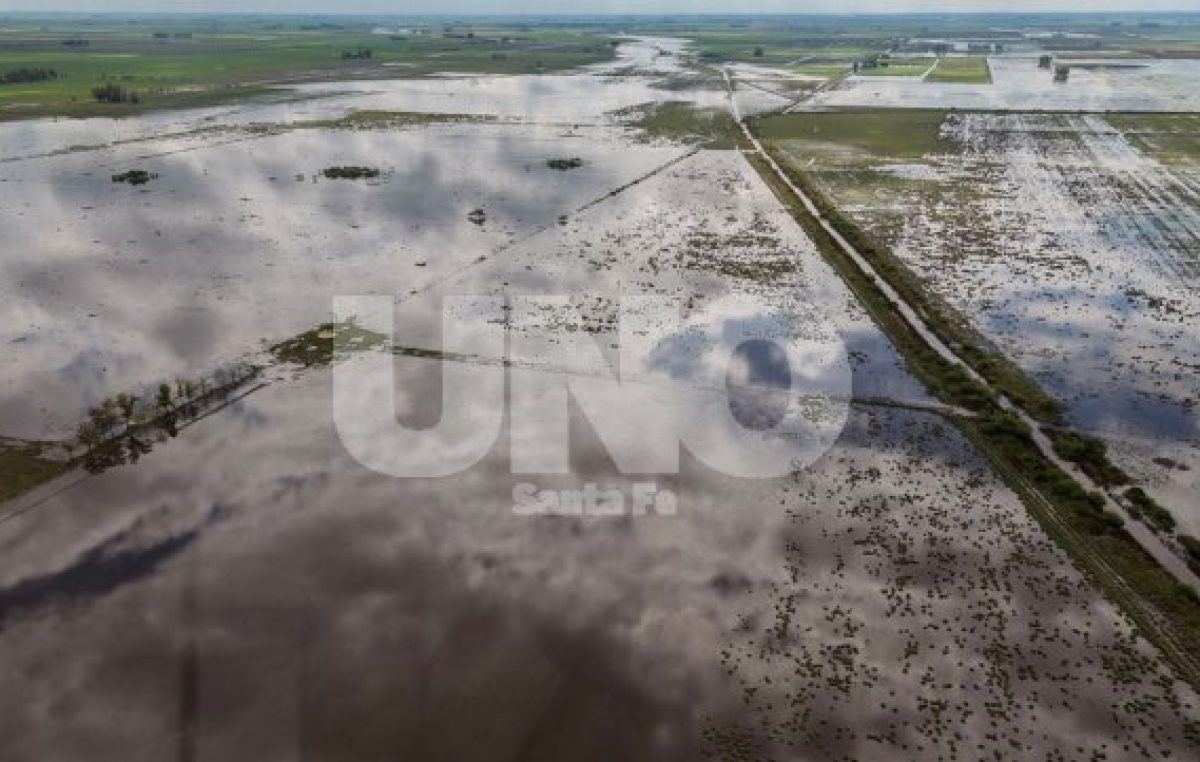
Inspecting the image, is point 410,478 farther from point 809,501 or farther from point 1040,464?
point 1040,464

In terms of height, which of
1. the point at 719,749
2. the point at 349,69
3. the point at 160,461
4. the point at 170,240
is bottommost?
the point at 719,749

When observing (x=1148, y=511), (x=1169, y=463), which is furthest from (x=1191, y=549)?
(x=1169, y=463)

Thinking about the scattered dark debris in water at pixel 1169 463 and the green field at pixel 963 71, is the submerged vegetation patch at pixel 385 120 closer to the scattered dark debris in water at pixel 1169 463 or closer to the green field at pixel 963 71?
the scattered dark debris in water at pixel 1169 463

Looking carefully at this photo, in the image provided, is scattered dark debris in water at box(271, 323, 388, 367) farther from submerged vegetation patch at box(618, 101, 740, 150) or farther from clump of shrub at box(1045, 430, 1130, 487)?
submerged vegetation patch at box(618, 101, 740, 150)

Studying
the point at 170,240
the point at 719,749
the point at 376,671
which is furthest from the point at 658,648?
the point at 170,240

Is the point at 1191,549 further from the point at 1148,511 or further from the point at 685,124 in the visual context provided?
the point at 685,124

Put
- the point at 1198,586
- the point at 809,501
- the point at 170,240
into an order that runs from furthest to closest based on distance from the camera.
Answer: the point at 170,240, the point at 809,501, the point at 1198,586
